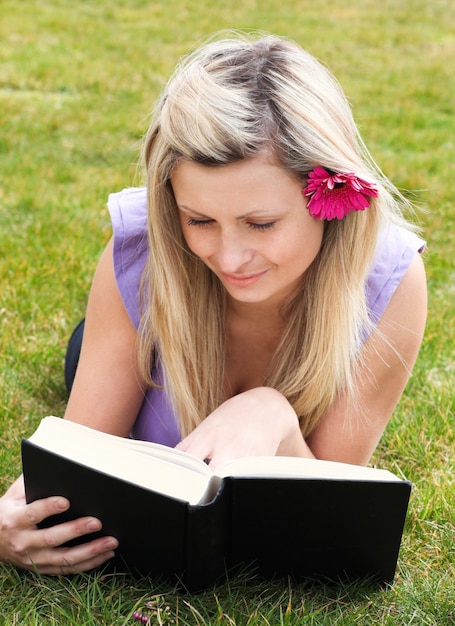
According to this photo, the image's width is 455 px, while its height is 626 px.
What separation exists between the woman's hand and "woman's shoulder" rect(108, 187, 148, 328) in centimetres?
37

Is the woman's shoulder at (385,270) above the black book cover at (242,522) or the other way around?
above

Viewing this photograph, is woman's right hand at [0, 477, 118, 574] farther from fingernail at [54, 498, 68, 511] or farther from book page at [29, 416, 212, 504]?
book page at [29, 416, 212, 504]

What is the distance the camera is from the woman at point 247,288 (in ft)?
5.77

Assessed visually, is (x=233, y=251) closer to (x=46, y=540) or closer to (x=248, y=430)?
(x=248, y=430)

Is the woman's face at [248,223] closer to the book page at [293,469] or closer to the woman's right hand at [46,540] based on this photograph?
the book page at [293,469]

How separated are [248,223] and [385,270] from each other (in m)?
0.45

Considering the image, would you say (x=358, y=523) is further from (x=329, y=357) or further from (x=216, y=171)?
(x=216, y=171)

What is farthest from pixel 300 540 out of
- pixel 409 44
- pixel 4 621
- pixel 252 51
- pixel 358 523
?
pixel 409 44

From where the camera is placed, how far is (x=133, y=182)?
288cm

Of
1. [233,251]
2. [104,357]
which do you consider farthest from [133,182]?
[233,251]

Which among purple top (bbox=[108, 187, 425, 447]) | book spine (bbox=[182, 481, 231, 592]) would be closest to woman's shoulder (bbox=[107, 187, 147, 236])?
purple top (bbox=[108, 187, 425, 447])

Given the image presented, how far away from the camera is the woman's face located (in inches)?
68.4

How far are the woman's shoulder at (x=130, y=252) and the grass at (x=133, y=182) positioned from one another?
0.58 meters

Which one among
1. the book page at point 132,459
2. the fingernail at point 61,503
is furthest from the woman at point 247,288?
the book page at point 132,459
